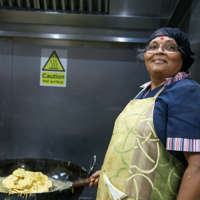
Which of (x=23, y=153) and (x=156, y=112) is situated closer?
(x=156, y=112)

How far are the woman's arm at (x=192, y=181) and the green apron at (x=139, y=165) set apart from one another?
6 centimetres

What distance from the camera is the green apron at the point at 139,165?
0.69m

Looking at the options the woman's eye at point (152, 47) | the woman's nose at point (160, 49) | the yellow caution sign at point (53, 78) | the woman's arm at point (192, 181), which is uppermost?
the woman's eye at point (152, 47)

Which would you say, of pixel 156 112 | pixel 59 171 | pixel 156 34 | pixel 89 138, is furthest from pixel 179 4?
pixel 59 171

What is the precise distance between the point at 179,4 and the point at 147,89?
63cm

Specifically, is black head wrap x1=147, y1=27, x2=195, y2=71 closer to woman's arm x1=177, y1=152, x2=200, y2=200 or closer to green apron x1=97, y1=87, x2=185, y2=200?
green apron x1=97, y1=87, x2=185, y2=200

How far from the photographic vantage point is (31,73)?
165 cm

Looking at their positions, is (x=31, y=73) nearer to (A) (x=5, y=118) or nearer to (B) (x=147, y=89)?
(A) (x=5, y=118)

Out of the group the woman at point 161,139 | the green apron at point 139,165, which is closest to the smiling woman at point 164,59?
the woman at point 161,139

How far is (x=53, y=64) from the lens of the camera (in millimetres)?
1642

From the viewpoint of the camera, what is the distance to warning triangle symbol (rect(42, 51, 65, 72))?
164 cm

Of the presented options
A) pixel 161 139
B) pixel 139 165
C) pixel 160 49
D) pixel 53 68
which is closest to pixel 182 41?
pixel 160 49

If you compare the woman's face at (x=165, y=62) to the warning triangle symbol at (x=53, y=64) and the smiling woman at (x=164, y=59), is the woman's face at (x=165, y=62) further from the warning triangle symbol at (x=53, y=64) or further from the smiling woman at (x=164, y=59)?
the warning triangle symbol at (x=53, y=64)

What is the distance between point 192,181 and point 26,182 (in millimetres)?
949
